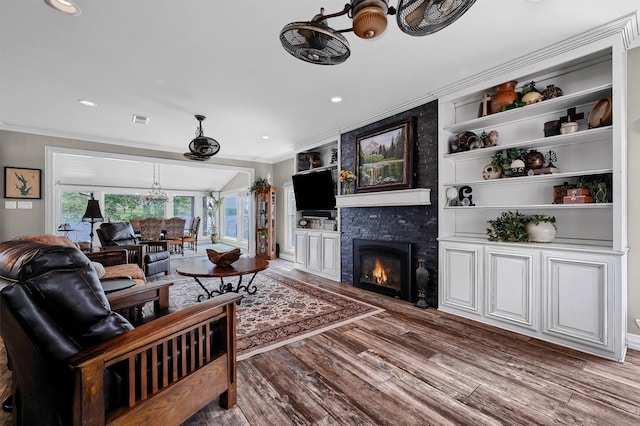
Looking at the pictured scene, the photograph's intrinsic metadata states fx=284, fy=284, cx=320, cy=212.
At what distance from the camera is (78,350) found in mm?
1125

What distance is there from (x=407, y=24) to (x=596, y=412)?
8.16 feet

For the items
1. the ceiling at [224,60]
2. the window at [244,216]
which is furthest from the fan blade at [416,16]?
the window at [244,216]

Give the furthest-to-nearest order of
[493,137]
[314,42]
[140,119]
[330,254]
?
[330,254]
[140,119]
[493,137]
[314,42]

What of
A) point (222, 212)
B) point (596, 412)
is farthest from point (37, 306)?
point (222, 212)

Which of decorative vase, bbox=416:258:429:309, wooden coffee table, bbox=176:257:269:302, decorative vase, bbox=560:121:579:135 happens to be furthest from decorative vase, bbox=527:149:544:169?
wooden coffee table, bbox=176:257:269:302

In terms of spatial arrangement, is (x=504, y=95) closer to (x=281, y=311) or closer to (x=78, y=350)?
(x=281, y=311)

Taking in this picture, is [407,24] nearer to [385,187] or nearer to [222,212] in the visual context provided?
[385,187]

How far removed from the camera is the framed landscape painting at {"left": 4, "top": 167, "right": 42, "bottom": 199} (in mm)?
4531

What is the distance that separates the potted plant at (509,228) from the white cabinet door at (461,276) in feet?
0.74

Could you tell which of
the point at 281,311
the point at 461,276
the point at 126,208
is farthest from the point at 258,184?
the point at 126,208

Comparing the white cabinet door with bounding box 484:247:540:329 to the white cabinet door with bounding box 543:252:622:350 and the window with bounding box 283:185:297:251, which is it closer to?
the white cabinet door with bounding box 543:252:622:350

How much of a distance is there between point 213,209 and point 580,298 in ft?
36.8

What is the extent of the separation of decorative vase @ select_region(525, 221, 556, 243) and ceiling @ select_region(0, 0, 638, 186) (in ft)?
5.42

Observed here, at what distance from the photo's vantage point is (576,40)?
8.04ft
